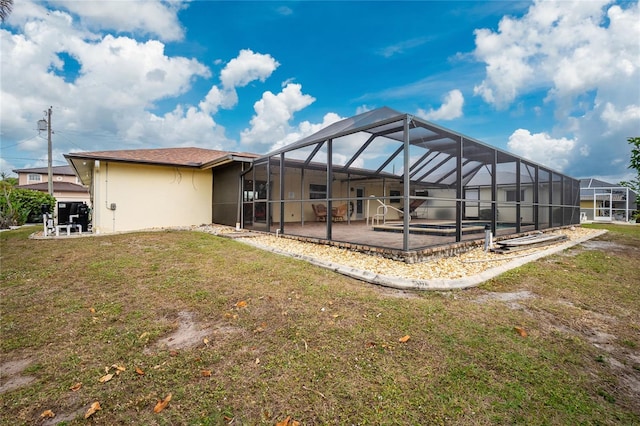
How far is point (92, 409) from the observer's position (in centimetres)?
149

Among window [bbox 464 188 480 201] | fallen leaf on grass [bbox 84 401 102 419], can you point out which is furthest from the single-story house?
fallen leaf on grass [bbox 84 401 102 419]

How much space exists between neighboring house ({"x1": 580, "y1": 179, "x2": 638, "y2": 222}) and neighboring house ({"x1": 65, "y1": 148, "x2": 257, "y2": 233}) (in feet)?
82.4

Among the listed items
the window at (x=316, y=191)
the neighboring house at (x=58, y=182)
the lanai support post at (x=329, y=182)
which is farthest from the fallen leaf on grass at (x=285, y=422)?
the neighboring house at (x=58, y=182)

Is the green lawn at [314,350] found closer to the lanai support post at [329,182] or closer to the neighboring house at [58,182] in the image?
the lanai support post at [329,182]

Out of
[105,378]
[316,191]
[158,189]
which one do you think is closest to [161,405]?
[105,378]

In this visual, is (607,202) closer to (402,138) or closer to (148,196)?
(402,138)

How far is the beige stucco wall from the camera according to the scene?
951 cm

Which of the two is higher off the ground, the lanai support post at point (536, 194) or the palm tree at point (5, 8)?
the palm tree at point (5, 8)

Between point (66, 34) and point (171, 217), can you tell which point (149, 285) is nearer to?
point (171, 217)

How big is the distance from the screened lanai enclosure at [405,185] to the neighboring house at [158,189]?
1.29 meters

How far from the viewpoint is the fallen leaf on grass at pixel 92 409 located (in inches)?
57.2

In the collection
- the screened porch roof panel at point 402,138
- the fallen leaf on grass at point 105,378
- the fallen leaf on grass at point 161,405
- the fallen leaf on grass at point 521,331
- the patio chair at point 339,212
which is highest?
the screened porch roof panel at point 402,138

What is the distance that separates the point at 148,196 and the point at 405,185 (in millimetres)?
9744

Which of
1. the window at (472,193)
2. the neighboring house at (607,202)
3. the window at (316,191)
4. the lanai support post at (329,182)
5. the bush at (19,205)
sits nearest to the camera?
the lanai support post at (329,182)
